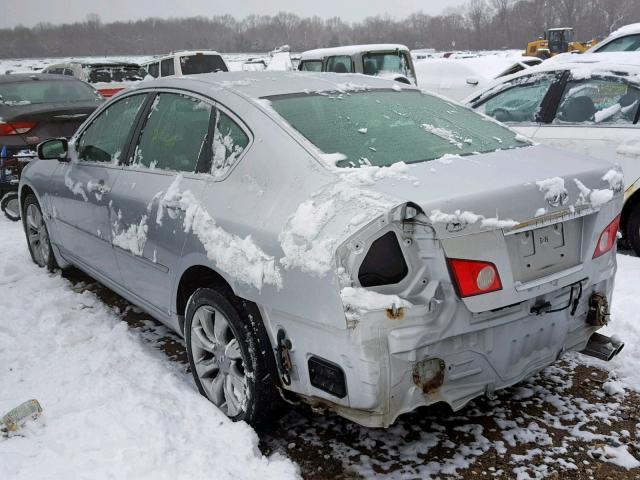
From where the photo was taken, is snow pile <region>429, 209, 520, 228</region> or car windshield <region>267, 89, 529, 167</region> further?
car windshield <region>267, 89, 529, 167</region>

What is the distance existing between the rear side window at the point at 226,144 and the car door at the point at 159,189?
0.07m

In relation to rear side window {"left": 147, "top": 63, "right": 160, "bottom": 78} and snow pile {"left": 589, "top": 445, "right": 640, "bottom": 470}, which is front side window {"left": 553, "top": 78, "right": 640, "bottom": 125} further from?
rear side window {"left": 147, "top": 63, "right": 160, "bottom": 78}

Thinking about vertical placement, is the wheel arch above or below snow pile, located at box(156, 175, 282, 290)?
below

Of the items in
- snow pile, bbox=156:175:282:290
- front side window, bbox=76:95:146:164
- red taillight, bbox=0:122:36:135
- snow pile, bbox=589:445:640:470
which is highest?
front side window, bbox=76:95:146:164

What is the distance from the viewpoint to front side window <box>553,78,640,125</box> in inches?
207

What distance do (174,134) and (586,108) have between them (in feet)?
12.8

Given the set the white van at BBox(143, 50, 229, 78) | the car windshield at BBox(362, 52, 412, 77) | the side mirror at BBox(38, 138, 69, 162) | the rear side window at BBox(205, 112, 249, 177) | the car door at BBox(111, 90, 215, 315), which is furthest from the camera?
the white van at BBox(143, 50, 229, 78)

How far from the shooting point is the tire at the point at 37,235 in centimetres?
527

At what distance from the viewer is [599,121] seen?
17.8 feet

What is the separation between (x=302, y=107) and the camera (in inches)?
120

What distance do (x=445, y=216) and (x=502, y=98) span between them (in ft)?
14.1

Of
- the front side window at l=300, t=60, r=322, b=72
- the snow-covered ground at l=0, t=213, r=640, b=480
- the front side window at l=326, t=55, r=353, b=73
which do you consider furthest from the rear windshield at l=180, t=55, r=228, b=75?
the snow-covered ground at l=0, t=213, r=640, b=480

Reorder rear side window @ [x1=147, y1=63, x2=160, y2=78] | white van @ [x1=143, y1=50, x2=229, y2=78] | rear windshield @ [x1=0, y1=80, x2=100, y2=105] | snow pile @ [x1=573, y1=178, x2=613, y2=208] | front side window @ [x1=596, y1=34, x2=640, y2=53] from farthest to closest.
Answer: rear side window @ [x1=147, y1=63, x2=160, y2=78] → white van @ [x1=143, y1=50, x2=229, y2=78] → front side window @ [x1=596, y1=34, x2=640, y2=53] → rear windshield @ [x1=0, y1=80, x2=100, y2=105] → snow pile @ [x1=573, y1=178, x2=613, y2=208]

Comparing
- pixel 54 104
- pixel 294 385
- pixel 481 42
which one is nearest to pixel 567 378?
pixel 294 385
